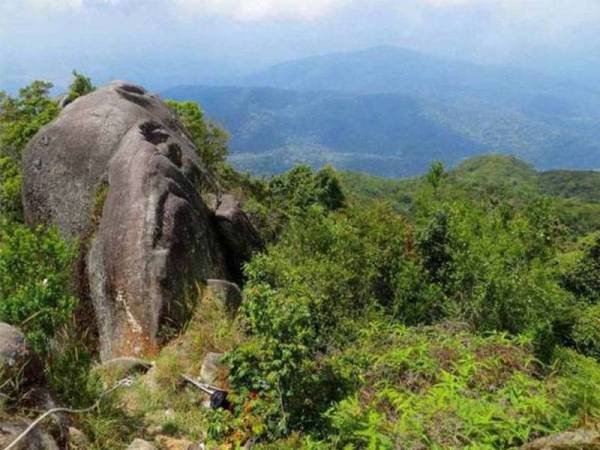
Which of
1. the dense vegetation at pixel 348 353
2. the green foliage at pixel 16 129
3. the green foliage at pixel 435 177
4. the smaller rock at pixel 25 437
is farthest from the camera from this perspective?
the green foliage at pixel 435 177

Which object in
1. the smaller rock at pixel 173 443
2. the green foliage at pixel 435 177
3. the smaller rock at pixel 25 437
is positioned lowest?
the green foliage at pixel 435 177

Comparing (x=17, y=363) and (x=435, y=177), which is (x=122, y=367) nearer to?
(x=17, y=363)

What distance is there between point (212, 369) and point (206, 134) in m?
21.9

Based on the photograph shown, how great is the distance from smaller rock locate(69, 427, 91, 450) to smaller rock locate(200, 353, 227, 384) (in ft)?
6.80

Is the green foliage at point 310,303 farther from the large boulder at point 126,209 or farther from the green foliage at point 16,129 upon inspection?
the green foliage at point 16,129

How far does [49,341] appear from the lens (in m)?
6.85

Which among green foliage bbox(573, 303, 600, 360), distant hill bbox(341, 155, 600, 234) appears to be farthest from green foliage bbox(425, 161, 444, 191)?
distant hill bbox(341, 155, 600, 234)

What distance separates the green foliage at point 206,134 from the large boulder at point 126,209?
24.8 feet

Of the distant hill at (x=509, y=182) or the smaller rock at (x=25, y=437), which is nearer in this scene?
the smaller rock at (x=25, y=437)

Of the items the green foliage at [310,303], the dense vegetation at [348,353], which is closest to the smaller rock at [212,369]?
the dense vegetation at [348,353]

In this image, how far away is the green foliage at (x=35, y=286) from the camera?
265 inches

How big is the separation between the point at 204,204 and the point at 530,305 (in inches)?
314

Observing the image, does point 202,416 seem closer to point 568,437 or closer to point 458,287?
point 568,437

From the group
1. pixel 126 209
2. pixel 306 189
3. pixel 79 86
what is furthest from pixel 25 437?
pixel 306 189
